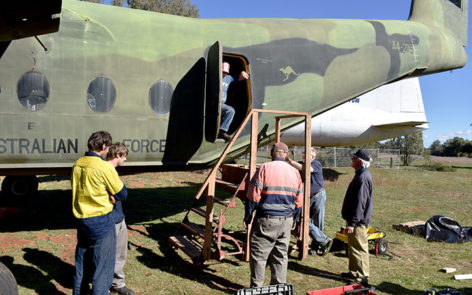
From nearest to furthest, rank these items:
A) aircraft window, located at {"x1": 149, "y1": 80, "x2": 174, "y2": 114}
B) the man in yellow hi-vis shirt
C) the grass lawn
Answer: the man in yellow hi-vis shirt, the grass lawn, aircraft window, located at {"x1": 149, "y1": 80, "x2": 174, "y2": 114}

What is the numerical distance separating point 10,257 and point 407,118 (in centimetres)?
2047

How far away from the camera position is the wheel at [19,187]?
392 inches

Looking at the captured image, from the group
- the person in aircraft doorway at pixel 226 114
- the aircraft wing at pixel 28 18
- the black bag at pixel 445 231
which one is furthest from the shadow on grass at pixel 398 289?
the aircraft wing at pixel 28 18

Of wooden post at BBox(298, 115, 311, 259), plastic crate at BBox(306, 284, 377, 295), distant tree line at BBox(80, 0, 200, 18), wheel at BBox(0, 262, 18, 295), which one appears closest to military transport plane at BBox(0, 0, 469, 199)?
wooden post at BBox(298, 115, 311, 259)

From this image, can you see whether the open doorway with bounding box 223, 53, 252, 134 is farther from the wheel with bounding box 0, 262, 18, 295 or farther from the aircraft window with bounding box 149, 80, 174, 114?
the wheel with bounding box 0, 262, 18, 295

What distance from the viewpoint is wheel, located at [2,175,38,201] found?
9.95m

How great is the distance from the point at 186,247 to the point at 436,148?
123 meters

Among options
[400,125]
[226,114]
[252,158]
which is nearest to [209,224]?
[252,158]

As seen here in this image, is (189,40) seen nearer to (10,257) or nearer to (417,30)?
(10,257)

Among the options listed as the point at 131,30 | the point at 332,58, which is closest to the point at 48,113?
the point at 131,30

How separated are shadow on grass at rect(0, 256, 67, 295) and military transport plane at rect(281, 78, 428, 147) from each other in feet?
51.2

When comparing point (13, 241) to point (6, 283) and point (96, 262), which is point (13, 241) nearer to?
point (6, 283)

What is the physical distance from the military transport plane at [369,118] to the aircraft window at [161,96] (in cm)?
1364

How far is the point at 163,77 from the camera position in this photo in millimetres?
6672
